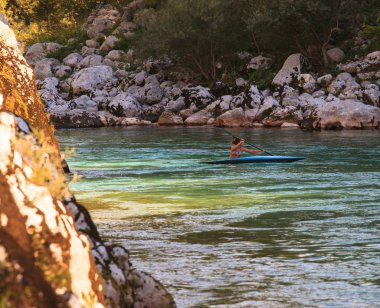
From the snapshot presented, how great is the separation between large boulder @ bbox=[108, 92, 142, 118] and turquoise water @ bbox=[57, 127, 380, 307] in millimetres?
20816

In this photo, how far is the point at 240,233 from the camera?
1210 centimetres

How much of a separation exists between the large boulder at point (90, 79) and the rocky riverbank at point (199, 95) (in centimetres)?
6

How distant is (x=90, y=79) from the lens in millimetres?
54750

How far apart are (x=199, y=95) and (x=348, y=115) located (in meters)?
10.6

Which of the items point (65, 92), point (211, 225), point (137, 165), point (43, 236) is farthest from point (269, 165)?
point (65, 92)

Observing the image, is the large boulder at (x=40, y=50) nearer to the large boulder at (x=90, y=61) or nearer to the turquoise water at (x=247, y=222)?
the large boulder at (x=90, y=61)

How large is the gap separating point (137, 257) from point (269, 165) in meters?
12.9

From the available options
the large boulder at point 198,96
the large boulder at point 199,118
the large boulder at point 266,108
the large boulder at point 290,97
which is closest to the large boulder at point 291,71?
the large boulder at point 290,97

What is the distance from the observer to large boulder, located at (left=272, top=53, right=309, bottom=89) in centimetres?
4659

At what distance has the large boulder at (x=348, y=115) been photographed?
1534 inches

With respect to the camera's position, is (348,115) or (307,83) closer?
(348,115)

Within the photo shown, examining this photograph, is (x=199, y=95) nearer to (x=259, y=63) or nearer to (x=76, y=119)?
(x=259, y=63)

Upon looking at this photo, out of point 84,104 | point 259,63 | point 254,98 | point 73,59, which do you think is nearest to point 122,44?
point 73,59

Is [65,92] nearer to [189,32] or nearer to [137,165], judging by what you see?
[189,32]
